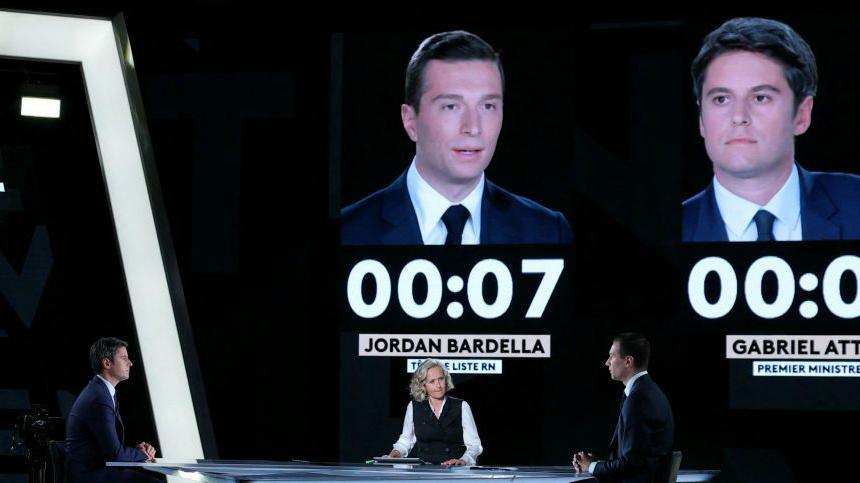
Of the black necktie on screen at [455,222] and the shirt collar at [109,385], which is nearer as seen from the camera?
the shirt collar at [109,385]

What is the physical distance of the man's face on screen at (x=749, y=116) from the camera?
6137mm

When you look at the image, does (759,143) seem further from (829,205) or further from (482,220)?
(482,220)

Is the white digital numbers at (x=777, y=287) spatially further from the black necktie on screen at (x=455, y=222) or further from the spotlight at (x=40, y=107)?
the spotlight at (x=40, y=107)

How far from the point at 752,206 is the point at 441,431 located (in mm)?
2088

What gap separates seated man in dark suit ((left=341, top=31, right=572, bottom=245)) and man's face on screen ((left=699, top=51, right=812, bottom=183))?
47.0 inches

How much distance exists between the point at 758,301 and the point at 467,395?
5.47 feet

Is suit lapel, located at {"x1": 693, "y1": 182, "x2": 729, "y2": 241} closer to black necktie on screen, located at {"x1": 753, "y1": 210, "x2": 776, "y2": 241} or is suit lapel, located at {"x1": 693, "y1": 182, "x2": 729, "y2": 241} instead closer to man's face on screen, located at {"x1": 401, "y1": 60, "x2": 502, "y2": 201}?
black necktie on screen, located at {"x1": 753, "y1": 210, "x2": 776, "y2": 241}

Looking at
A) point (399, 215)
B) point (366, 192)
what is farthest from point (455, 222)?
point (366, 192)

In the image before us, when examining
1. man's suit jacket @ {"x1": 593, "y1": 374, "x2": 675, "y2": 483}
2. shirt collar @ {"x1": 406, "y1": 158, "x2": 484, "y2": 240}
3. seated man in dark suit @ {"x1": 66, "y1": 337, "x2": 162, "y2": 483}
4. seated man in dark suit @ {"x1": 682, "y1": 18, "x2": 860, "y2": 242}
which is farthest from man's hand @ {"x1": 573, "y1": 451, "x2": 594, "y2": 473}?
shirt collar @ {"x1": 406, "y1": 158, "x2": 484, "y2": 240}

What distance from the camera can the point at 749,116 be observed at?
6.20 meters

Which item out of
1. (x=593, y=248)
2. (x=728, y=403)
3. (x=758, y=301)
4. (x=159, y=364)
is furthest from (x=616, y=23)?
(x=159, y=364)

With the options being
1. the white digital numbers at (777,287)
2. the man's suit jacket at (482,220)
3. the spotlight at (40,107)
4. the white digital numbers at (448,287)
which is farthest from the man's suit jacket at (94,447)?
the white digital numbers at (777,287)

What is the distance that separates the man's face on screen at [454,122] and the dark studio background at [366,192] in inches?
3.8

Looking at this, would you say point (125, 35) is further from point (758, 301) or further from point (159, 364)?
point (758, 301)
